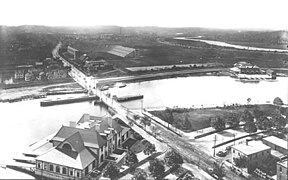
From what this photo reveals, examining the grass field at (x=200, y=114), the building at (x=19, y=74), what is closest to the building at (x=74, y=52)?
the building at (x=19, y=74)

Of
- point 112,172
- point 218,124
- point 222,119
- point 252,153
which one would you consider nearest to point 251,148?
point 252,153

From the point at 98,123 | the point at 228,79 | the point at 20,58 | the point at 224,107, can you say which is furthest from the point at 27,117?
the point at 228,79

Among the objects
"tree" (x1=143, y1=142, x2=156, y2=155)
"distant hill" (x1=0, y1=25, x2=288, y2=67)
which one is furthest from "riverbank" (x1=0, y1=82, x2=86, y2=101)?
"tree" (x1=143, y1=142, x2=156, y2=155)

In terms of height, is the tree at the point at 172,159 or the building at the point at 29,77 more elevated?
the building at the point at 29,77

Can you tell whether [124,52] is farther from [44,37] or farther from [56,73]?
[44,37]

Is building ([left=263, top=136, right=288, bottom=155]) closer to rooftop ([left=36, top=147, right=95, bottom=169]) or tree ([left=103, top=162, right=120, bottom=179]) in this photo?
tree ([left=103, top=162, right=120, bottom=179])

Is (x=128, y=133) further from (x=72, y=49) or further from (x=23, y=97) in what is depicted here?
(x=72, y=49)

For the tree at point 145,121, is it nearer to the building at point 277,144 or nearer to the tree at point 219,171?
the tree at point 219,171
